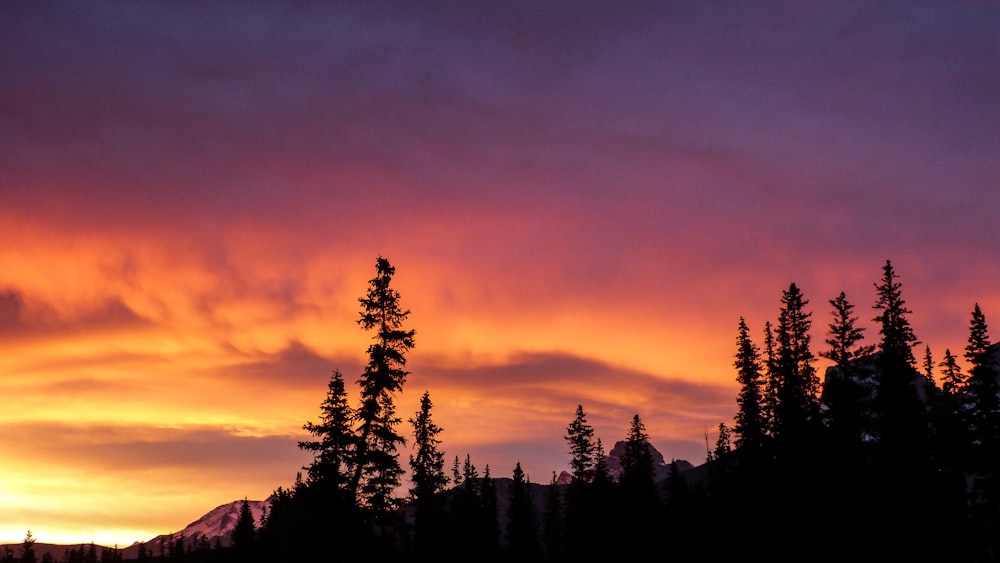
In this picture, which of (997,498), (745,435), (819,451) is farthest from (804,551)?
(997,498)

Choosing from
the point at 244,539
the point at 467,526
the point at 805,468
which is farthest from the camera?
the point at 244,539

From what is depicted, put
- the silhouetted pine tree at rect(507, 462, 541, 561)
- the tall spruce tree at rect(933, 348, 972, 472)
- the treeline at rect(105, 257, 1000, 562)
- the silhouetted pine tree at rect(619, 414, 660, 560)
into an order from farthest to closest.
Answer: the silhouetted pine tree at rect(507, 462, 541, 561) → the silhouetted pine tree at rect(619, 414, 660, 560) → the tall spruce tree at rect(933, 348, 972, 472) → the treeline at rect(105, 257, 1000, 562)

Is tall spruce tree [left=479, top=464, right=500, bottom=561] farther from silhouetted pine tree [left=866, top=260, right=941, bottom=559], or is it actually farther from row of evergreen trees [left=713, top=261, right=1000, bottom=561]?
silhouetted pine tree [left=866, top=260, right=941, bottom=559]

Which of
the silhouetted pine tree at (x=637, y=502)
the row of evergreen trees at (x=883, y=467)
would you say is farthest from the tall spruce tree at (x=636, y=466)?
the row of evergreen trees at (x=883, y=467)

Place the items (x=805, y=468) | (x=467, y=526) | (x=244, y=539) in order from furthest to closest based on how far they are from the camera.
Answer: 1. (x=244, y=539)
2. (x=467, y=526)
3. (x=805, y=468)

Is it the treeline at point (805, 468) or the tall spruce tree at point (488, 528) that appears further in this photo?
the tall spruce tree at point (488, 528)

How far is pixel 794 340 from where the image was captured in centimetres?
6712

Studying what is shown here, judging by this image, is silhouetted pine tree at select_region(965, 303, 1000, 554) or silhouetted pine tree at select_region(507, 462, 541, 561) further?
silhouetted pine tree at select_region(507, 462, 541, 561)

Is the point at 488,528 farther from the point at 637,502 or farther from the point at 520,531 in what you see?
the point at 637,502

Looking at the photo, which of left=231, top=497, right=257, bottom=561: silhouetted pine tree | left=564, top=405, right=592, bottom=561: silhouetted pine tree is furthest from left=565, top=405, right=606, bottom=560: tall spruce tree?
left=231, top=497, right=257, bottom=561: silhouetted pine tree

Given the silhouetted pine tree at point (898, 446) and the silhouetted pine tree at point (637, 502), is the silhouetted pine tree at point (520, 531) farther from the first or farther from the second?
the silhouetted pine tree at point (898, 446)

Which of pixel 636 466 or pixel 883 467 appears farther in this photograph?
pixel 636 466

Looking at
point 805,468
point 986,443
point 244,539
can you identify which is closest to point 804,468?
point 805,468

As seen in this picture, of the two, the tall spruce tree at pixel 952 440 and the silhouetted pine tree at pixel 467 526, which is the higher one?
the tall spruce tree at pixel 952 440
